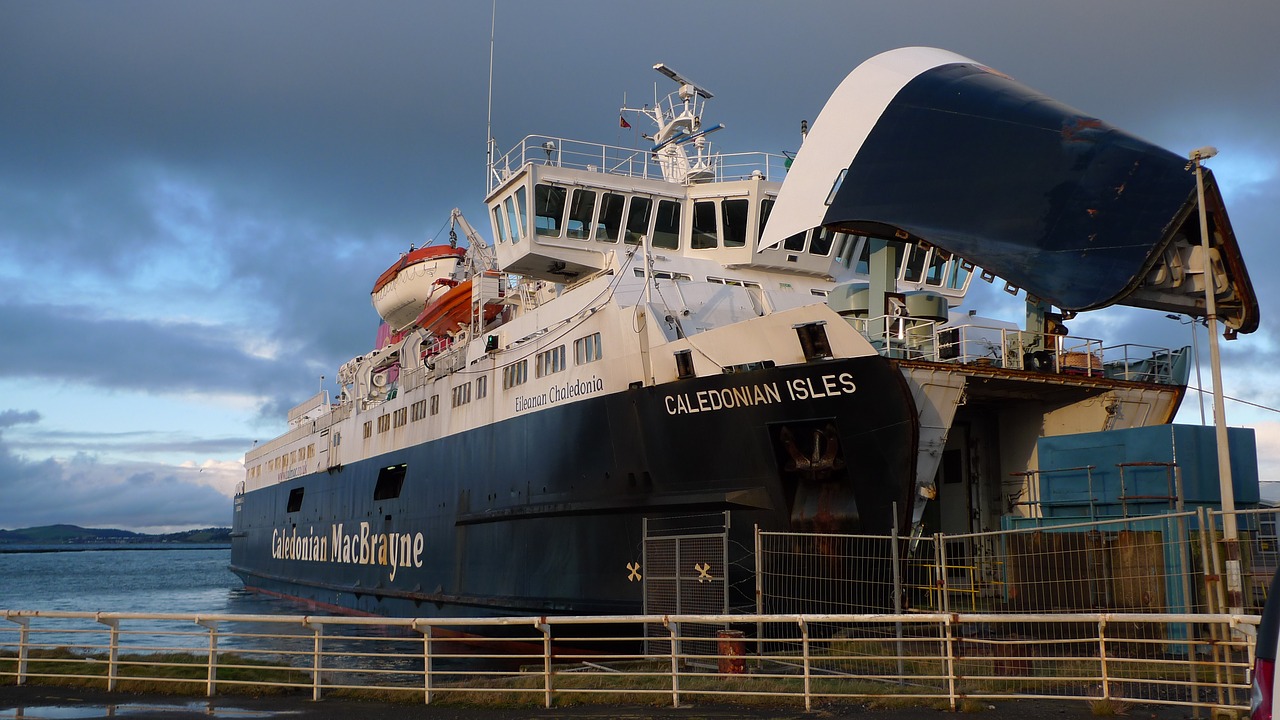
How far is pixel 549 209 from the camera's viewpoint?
61.3 feet

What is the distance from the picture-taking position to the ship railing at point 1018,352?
1302 cm

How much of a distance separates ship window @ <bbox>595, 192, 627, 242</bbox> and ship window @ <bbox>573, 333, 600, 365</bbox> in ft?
9.26

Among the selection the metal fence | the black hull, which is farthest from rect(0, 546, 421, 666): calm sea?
the metal fence

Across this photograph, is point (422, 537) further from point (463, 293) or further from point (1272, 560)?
point (1272, 560)

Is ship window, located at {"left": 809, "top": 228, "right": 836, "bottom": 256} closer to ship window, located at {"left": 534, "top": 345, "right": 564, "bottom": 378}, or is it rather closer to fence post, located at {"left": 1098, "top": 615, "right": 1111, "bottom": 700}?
ship window, located at {"left": 534, "top": 345, "right": 564, "bottom": 378}

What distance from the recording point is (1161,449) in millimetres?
11977

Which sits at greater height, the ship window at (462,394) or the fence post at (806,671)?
the ship window at (462,394)

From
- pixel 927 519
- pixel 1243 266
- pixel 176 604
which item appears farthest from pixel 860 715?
pixel 176 604

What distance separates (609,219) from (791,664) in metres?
10.5

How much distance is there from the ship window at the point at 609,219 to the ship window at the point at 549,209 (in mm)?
701

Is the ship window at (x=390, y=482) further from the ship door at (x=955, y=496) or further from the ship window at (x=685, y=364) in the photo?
the ship door at (x=955, y=496)

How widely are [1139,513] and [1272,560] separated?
57.2 inches

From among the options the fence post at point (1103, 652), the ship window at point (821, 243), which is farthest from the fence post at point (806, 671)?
the ship window at point (821, 243)

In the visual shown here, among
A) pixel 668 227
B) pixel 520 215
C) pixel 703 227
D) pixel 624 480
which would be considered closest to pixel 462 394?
pixel 520 215
